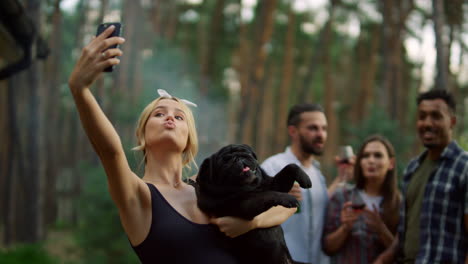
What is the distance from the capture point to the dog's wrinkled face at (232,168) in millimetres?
2268

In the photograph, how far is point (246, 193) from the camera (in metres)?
2.28

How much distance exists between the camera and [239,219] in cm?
226

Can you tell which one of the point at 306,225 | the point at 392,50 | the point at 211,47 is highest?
the point at 211,47

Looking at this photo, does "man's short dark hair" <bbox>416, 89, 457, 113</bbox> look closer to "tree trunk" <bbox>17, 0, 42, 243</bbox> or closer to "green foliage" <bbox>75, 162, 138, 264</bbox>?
"green foliage" <bbox>75, 162, 138, 264</bbox>

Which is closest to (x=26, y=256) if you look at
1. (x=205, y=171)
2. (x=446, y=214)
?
(x=446, y=214)

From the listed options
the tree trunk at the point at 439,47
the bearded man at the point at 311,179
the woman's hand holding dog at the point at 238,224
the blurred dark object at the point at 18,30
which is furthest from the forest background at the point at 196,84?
the woman's hand holding dog at the point at 238,224

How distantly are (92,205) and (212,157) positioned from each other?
9.12 metres

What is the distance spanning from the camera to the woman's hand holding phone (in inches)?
73.2

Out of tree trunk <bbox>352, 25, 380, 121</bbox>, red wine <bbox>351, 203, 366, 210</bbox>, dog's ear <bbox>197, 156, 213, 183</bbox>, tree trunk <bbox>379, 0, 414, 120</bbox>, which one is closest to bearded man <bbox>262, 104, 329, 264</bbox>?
red wine <bbox>351, 203, 366, 210</bbox>

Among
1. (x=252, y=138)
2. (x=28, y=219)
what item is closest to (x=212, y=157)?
(x=28, y=219)

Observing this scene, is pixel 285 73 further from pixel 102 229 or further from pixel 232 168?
pixel 232 168

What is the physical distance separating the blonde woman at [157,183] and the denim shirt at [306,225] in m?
1.81

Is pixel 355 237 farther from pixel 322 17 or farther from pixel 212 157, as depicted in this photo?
pixel 322 17

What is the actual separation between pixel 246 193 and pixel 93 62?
0.84 m
